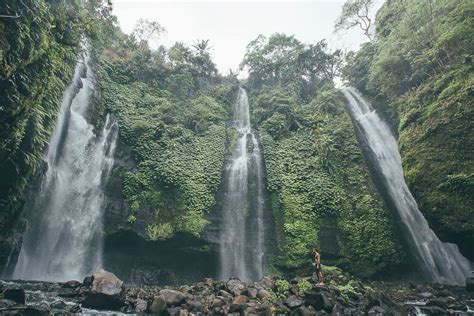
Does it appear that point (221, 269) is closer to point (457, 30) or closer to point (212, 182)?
point (212, 182)

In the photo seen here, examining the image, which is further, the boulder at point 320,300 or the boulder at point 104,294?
the boulder at point 320,300

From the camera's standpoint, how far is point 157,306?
348 inches

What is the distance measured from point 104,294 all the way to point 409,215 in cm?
1479

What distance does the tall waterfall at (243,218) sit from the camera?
1532 cm

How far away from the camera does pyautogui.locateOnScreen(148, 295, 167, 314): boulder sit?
8.82m

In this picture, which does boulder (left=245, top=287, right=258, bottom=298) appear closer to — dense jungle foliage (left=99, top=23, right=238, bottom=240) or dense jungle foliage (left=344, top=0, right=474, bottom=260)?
dense jungle foliage (left=99, top=23, right=238, bottom=240)

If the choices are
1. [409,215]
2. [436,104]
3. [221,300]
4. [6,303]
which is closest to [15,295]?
[6,303]

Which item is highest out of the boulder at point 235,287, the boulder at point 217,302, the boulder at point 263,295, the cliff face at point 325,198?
the cliff face at point 325,198

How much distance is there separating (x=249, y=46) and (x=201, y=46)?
20.6 ft

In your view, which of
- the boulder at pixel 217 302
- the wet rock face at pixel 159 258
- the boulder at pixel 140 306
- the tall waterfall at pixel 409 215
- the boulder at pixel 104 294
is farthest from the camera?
the wet rock face at pixel 159 258

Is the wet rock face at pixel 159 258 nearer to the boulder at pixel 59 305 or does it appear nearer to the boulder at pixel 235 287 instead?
the boulder at pixel 235 287

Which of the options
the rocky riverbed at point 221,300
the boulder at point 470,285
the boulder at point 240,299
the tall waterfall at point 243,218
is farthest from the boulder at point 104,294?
the boulder at point 470,285

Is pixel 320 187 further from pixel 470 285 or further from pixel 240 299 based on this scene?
pixel 240 299

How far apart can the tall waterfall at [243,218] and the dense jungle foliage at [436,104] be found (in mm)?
7662
